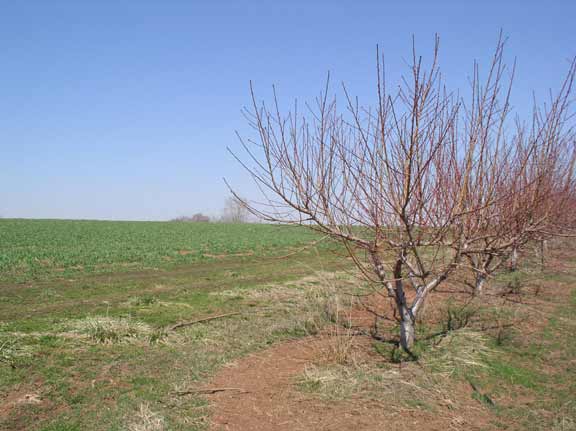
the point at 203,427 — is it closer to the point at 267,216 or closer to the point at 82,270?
the point at 267,216

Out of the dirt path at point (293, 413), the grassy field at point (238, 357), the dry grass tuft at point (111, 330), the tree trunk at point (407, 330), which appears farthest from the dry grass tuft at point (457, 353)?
the dry grass tuft at point (111, 330)

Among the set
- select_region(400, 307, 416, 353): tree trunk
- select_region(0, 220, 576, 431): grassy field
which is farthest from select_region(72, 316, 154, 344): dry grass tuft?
select_region(400, 307, 416, 353): tree trunk

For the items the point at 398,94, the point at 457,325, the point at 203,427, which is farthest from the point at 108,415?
the point at 457,325

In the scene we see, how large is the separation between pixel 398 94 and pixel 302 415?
9.60ft

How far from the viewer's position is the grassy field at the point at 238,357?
413 centimetres

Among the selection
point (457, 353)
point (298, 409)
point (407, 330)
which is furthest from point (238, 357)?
point (457, 353)

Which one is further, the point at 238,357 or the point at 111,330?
the point at 111,330

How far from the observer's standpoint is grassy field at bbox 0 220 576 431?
413 centimetres

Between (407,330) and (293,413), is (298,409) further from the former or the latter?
(407,330)

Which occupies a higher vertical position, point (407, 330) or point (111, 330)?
point (407, 330)

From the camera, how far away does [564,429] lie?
3.79 meters

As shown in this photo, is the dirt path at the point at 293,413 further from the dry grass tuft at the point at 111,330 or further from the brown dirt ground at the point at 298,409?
the dry grass tuft at the point at 111,330

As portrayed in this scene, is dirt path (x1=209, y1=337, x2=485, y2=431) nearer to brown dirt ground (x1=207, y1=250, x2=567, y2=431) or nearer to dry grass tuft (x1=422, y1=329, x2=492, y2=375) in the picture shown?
brown dirt ground (x1=207, y1=250, x2=567, y2=431)

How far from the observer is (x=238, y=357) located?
5676 millimetres
